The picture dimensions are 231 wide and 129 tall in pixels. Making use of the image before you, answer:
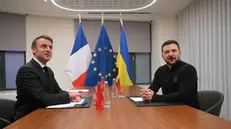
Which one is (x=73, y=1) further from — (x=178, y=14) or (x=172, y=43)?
(x=178, y=14)

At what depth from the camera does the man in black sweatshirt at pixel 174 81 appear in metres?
1.63

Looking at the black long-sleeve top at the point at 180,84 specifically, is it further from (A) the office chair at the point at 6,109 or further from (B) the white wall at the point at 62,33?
(B) the white wall at the point at 62,33

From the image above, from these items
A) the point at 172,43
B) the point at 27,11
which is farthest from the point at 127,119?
the point at 27,11

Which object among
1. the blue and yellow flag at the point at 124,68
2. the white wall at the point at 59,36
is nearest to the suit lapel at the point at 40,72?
the blue and yellow flag at the point at 124,68

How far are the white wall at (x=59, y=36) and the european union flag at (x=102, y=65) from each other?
944mm

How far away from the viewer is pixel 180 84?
1.73 m

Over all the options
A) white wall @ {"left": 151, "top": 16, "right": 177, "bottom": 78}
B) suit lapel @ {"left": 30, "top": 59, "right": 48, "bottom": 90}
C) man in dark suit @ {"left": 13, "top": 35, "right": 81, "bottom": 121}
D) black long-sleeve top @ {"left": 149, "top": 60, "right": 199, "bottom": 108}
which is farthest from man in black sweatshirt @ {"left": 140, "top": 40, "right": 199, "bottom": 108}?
white wall @ {"left": 151, "top": 16, "right": 177, "bottom": 78}

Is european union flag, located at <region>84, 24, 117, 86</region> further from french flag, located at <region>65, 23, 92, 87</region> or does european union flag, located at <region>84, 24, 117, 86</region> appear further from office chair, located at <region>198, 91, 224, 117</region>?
office chair, located at <region>198, 91, 224, 117</region>

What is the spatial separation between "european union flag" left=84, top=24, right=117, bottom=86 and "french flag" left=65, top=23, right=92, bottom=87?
0.11 m

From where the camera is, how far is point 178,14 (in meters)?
4.43

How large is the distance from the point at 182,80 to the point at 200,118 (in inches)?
26.3

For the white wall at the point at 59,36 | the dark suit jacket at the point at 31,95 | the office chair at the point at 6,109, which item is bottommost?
the office chair at the point at 6,109

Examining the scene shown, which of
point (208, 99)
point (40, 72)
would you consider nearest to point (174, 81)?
point (208, 99)

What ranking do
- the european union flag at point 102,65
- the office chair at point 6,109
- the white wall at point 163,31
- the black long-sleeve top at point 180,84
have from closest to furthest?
the black long-sleeve top at point 180,84 < the office chair at point 6,109 < the european union flag at point 102,65 < the white wall at point 163,31
